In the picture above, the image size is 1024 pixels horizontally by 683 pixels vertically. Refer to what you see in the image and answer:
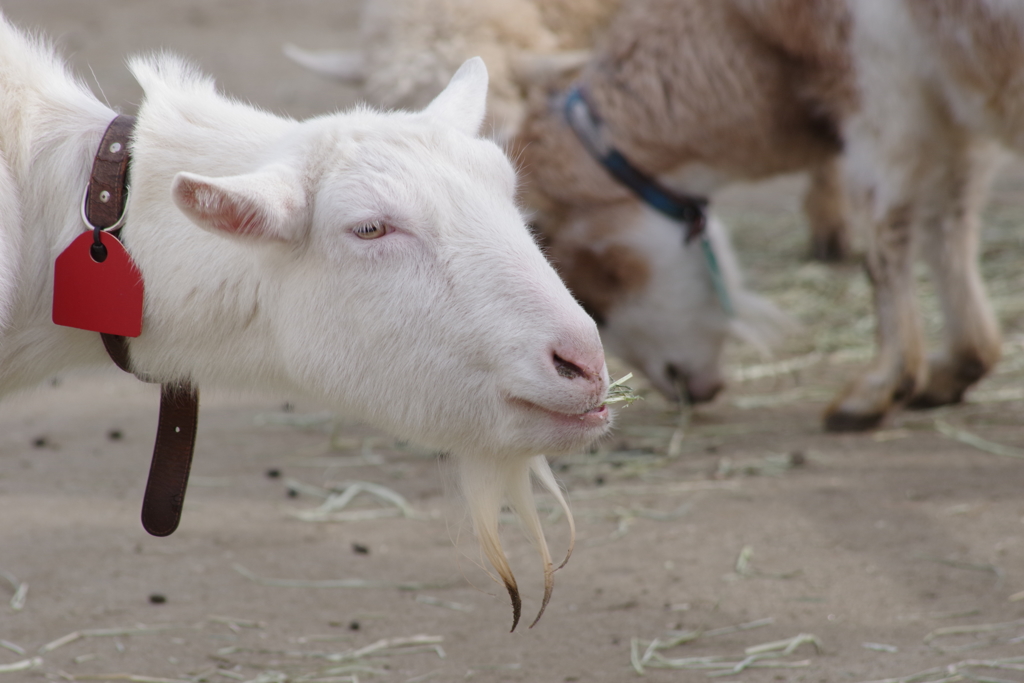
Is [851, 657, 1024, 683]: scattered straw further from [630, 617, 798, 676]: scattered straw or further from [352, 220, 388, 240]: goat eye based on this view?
[352, 220, 388, 240]: goat eye

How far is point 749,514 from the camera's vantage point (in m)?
3.21

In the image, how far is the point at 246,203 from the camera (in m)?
1.69

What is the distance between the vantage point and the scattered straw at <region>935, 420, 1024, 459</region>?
3475 millimetres

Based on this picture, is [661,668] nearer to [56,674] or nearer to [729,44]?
[56,674]

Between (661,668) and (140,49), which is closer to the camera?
(661,668)

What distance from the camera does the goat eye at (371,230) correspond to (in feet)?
5.92

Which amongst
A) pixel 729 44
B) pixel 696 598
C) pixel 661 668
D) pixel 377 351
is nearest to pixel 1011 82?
pixel 729 44

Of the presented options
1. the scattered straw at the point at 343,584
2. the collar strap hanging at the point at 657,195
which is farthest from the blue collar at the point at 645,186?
the scattered straw at the point at 343,584

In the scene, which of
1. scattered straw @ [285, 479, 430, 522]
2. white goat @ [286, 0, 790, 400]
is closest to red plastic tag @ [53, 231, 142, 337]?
scattered straw @ [285, 479, 430, 522]

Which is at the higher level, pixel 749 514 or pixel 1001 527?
pixel 1001 527

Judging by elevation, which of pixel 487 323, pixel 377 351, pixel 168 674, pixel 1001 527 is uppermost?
pixel 487 323

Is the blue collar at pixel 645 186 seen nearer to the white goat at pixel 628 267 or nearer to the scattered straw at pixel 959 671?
the white goat at pixel 628 267

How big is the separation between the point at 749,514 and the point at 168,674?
169cm

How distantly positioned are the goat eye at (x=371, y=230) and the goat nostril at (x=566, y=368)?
1.19ft
